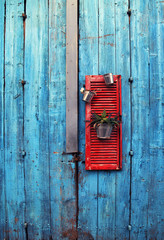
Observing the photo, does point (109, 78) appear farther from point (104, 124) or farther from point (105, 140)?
point (105, 140)

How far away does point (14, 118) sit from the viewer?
181 cm

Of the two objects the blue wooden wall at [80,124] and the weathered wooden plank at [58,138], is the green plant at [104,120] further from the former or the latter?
the weathered wooden plank at [58,138]

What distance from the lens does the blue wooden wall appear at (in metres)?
1.77

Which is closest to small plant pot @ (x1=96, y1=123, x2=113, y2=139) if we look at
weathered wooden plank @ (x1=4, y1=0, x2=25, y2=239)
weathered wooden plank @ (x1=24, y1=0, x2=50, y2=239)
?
weathered wooden plank @ (x1=24, y1=0, x2=50, y2=239)

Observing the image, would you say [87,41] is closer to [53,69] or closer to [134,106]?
[53,69]

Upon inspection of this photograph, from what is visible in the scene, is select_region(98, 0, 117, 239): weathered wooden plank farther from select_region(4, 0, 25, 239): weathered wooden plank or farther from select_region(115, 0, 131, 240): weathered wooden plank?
select_region(4, 0, 25, 239): weathered wooden plank

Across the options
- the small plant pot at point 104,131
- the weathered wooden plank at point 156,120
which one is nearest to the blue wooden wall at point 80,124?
the weathered wooden plank at point 156,120

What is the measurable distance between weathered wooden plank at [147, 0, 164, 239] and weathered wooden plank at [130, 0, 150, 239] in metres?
0.05

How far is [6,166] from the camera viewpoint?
5.98 feet

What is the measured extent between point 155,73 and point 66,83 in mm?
984

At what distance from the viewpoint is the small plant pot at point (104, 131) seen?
1596 mm

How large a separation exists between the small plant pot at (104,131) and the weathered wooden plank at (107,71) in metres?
0.45

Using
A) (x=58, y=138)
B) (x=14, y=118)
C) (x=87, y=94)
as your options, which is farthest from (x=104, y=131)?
(x=14, y=118)

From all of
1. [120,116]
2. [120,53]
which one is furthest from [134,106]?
[120,53]
